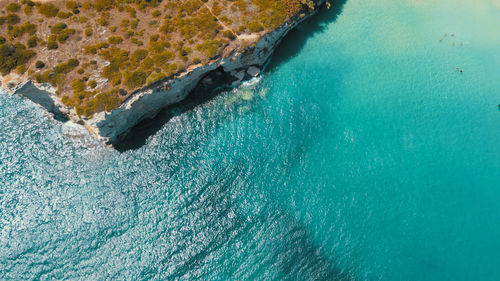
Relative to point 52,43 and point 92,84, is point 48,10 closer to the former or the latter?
point 52,43

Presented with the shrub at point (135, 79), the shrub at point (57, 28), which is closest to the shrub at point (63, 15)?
the shrub at point (57, 28)

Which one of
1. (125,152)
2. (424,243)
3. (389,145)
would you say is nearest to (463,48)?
(389,145)

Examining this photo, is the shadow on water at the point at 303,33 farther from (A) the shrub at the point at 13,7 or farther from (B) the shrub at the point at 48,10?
(A) the shrub at the point at 13,7

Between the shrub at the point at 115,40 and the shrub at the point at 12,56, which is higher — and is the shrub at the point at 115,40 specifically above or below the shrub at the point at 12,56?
above

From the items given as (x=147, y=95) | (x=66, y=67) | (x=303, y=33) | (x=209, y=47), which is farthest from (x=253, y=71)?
(x=66, y=67)

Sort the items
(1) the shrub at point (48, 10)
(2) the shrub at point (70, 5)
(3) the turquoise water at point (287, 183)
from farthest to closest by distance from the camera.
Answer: (2) the shrub at point (70, 5), (1) the shrub at point (48, 10), (3) the turquoise water at point (287, 183)

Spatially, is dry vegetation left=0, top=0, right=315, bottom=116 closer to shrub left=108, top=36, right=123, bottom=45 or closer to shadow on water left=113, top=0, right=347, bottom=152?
shrub left=108, top=36, right=123, bottom=45

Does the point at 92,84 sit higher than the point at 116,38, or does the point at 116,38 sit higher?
the point at 116,38

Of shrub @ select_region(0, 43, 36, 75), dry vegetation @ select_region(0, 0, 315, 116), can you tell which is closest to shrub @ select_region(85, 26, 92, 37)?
dry vegetation @ select_region(0, 0, 315, 116)
